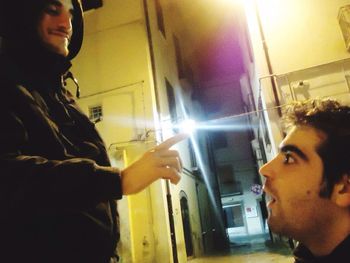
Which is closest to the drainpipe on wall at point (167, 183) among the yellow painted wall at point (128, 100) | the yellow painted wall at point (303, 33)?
the yellow painted wall at point (128, 100)

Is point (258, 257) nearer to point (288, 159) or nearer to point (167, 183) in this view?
point (167, 183)

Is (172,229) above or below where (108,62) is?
below

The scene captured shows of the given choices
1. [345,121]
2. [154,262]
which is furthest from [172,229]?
[345,121]

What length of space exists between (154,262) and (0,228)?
9.92 m

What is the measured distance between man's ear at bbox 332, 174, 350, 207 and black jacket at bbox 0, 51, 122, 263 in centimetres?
136

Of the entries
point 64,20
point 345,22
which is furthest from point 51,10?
point 345,22

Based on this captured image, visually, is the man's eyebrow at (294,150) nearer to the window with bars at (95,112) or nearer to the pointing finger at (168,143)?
the pointing finger at (168,143)

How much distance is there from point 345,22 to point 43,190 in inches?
365

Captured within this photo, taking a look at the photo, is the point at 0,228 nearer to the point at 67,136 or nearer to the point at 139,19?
the point at 67,136

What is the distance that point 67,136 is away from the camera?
66.0 inches

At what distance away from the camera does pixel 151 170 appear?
1.39 metres

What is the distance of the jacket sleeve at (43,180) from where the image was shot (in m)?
1.24

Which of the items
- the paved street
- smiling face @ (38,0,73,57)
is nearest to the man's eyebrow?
smiling face @ (38,0,73,57)

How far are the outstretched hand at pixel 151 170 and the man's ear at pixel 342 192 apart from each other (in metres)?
1.18
